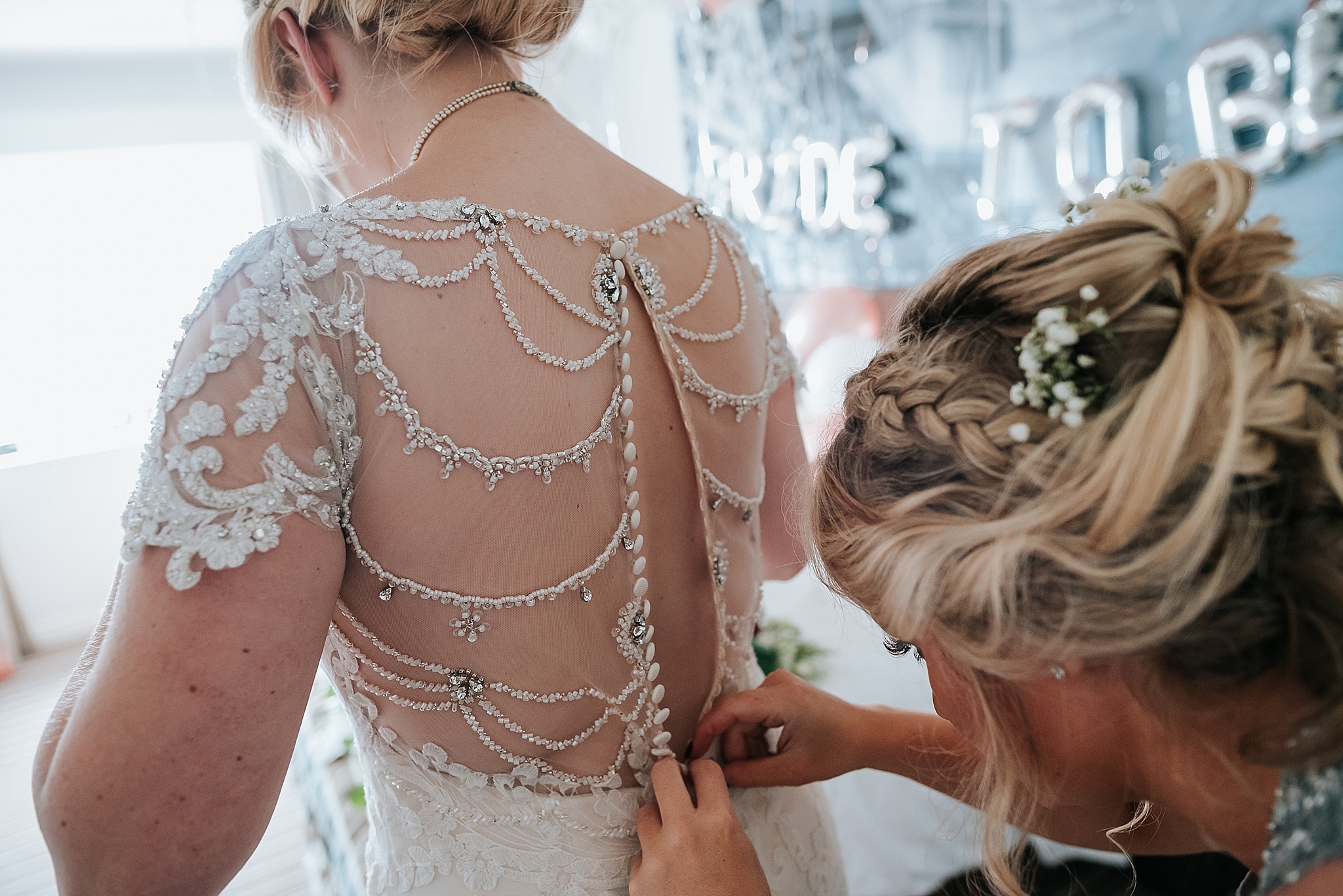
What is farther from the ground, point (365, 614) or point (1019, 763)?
point (365, 614)

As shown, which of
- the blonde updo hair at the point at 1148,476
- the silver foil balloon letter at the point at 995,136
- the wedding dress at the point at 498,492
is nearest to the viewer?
the blonde updo hair at the point at 1148,476

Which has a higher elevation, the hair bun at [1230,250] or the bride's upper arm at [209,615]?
the hair bun at [1230,250]

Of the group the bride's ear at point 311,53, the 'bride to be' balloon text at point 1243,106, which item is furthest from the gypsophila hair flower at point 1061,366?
the 'bride to be' balloon text at point 1243,106

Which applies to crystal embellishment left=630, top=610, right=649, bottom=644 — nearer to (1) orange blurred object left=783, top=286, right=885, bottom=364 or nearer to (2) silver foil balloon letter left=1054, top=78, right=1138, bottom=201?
(2) silver foil balloon letter left=1054, top=78, right=1138, bottom=201

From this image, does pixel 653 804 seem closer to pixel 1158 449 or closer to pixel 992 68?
pixel 1158 449

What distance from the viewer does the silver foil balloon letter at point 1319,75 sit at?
1.89 metres

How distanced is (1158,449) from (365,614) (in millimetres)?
668

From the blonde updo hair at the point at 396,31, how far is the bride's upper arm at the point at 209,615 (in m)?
0.31

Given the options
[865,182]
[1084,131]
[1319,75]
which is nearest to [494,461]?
[1319,75]

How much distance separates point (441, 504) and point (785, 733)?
55 cm

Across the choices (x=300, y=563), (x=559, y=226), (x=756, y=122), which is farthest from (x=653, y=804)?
(x=756, y=122)

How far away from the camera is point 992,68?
8.84ft

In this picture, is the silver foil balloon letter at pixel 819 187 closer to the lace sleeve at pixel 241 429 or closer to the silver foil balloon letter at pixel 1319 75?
the silver foil balloon letter at pixel 1319 75

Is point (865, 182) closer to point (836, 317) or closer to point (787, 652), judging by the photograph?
point (836, 317)
